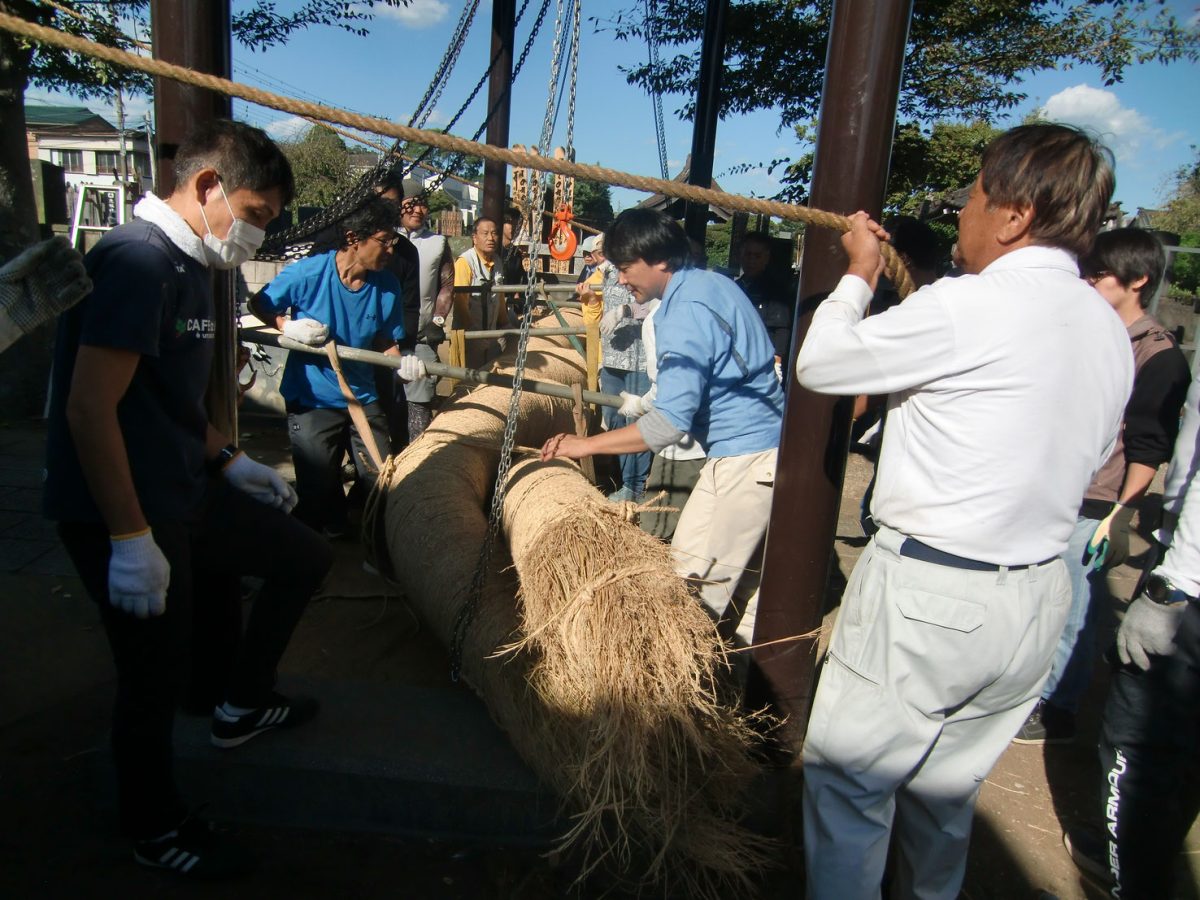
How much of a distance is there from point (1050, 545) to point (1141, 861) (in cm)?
112

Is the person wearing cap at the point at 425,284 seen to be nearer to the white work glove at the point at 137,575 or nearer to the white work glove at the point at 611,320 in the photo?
the white work glove at the point at 611,320

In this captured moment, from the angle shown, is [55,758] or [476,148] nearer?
[476,148]

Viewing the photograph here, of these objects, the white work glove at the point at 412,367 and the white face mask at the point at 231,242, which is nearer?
the white face mask at the point at 231,242

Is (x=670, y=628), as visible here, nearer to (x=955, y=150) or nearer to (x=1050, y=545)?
(x=1050, y=545)

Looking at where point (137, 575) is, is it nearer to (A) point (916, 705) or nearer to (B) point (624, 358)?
(A) point (916, 705)

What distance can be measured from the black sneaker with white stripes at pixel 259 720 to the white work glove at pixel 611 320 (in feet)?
11.5

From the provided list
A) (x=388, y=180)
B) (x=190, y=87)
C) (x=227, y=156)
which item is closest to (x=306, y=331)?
(x=388, y=180)

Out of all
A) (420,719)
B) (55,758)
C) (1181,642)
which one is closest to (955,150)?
(1181,642)

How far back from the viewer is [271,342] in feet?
11.3

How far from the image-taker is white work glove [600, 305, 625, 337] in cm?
539

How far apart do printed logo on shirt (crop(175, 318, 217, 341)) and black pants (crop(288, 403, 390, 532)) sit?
175 centimetres

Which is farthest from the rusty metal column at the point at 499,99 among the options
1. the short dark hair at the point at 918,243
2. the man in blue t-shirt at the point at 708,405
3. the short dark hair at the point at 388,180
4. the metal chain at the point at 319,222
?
the man in blue t-shirt at the point at 708,405

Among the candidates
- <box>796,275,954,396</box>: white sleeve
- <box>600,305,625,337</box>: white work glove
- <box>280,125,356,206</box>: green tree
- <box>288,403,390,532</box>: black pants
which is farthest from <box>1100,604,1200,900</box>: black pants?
<box>280,125,356,206</box>: green tree

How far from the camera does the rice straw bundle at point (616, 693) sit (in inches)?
78.3
